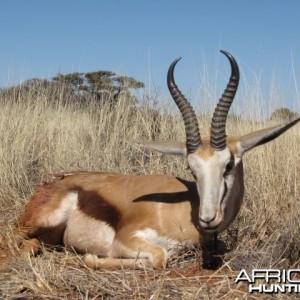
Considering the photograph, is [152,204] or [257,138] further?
[152,204]

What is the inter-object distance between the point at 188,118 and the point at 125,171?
3.28 m

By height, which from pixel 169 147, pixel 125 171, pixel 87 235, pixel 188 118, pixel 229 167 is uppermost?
pixel 188 118

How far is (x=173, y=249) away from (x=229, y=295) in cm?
119

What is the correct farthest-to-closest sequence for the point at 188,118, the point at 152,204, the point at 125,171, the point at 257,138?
the point at 125,171 < the point at 152,204 < the point at 188,118 < the point at 257,138

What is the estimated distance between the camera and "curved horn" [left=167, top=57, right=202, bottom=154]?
492cm

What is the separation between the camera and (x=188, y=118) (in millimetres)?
5145

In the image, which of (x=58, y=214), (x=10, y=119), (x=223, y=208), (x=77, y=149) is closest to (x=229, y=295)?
(x=223, y=208)

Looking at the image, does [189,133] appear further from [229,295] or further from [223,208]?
[229,295]

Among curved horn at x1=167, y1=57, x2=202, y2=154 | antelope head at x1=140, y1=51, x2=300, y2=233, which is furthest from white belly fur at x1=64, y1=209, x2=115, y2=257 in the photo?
curved horn at x1=167, y1=57, x2=202, y2=154

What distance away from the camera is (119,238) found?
536 cm

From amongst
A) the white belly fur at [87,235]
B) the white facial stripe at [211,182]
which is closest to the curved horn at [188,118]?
Answer: the white facial stripe at [211,182]

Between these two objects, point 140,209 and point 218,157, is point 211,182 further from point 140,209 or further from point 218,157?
point 140,209

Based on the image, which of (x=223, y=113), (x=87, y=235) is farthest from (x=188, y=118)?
(x=87, y=235)

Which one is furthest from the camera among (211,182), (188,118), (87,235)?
(87,235)
